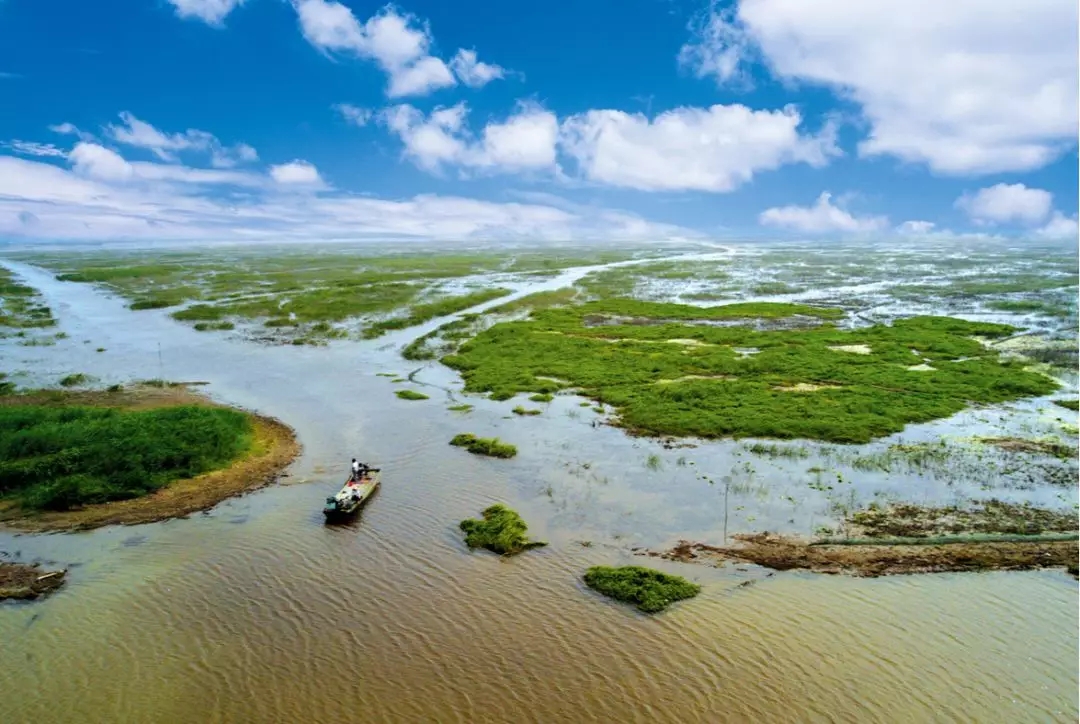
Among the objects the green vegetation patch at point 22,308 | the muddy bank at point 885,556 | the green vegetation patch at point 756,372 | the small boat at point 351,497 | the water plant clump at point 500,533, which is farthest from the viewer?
the green vegetation patch at point 22,308

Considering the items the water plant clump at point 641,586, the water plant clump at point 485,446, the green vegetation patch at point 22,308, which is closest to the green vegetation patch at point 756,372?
the water plant clump at point 485,446

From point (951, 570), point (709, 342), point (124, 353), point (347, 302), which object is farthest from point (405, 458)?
point (347, 302)

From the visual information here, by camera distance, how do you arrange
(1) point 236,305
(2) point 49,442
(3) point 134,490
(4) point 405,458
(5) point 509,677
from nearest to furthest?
(5) point 509,677, (3) point 134,490, (2) point 49,442, (4) point 405,458, (1) point 236,305

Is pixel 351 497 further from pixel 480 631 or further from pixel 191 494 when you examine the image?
pixel 480 631

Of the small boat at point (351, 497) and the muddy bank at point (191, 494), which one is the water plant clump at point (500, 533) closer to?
the small boat at point (351, 497)

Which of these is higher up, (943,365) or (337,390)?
(943,365)

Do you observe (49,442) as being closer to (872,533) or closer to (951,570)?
(872,533)

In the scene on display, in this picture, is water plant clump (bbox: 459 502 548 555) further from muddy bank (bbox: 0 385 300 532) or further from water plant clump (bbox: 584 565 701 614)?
muddy bank (bbox: 0 385 300 532)

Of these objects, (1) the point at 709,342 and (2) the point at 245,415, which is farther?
(1) the point at 709,342
